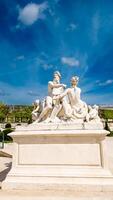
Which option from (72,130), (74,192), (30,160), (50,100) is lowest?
(74,192)

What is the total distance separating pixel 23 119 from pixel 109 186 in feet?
203

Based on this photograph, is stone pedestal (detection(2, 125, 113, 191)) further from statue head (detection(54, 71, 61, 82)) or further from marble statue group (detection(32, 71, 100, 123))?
statue head (detection(54, 71, 61, 82))

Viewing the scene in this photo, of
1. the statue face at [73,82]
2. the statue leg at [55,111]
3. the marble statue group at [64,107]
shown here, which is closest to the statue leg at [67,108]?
the marble statue group at [64,107]

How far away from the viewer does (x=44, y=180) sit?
731 cm

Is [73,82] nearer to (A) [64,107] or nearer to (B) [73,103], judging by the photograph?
(B) [73,103]

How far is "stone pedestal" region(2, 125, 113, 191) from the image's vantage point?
714 centimetres

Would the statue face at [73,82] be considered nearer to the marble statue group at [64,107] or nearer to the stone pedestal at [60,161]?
the marble statue group at [64,107]

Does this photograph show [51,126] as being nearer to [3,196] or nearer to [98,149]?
[98,149]

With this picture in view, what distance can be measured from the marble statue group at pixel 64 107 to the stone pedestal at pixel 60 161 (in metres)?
0.58

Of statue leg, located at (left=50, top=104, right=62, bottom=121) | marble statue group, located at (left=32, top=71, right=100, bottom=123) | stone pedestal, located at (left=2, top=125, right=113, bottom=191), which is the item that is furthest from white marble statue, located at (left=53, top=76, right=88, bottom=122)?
stone pedestal, located at (left=2, top=125, right=113, bottom=191)

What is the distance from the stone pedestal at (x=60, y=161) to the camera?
7.14 metres

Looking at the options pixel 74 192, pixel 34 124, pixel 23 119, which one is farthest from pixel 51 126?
pixel 23 119

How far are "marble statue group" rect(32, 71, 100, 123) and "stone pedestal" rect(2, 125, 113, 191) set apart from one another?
579 millimetres

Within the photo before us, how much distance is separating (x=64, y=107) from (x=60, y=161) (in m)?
1.65
